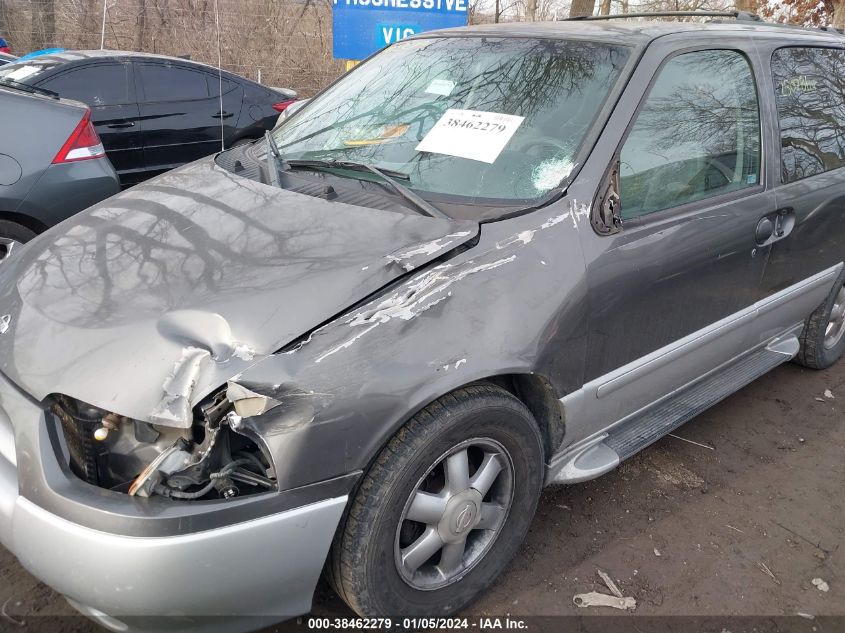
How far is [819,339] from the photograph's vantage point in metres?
4.01

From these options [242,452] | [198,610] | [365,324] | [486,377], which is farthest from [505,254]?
[198,610]

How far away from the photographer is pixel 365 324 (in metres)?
1.87

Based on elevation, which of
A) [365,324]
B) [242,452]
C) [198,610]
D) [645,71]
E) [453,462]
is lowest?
[198,610]

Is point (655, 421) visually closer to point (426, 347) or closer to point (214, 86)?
point (426, 347)

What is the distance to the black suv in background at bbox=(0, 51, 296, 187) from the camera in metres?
6.20

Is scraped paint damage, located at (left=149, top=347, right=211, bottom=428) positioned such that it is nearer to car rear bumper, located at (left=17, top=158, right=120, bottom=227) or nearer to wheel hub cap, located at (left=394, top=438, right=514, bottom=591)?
wheel hub cap, located at (left=394, top=438, right=514, bottom=591)

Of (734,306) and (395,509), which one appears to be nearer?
(395,509)

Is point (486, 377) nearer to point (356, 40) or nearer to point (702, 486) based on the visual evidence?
point (702, 486)

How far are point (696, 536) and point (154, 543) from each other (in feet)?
6.73

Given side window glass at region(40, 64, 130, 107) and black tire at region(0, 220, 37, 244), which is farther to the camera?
side window glass at region(40, 64, 130, 107)

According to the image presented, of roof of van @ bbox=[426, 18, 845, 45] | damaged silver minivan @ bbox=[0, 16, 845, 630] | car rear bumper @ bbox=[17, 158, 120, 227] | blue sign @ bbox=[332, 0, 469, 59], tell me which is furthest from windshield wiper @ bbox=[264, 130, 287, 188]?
blue sign @ bbox=[332, 0, 469, 59]

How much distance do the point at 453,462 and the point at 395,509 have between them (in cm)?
24

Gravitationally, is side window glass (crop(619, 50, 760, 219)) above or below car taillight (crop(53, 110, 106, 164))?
above

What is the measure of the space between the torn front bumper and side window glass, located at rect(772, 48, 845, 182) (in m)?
2.61
